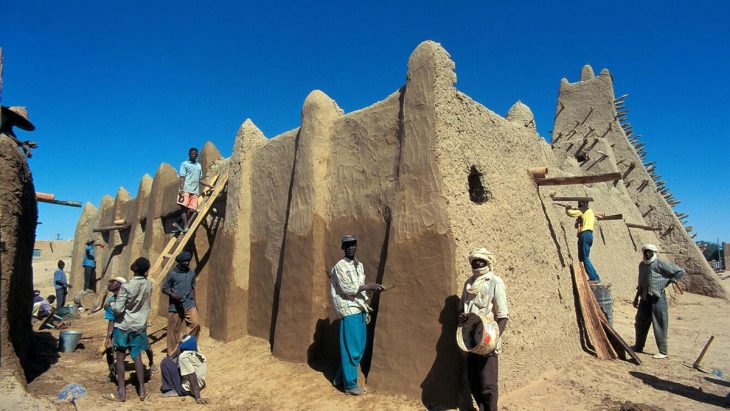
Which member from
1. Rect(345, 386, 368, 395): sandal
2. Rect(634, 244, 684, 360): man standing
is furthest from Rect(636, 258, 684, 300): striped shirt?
Rect(345, 386, 368, 395): sandal

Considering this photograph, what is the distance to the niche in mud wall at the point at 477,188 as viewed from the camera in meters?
5.12

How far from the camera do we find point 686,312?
10344 mm

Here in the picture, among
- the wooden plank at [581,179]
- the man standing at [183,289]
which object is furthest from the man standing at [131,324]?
the wooden plank at [581,179]

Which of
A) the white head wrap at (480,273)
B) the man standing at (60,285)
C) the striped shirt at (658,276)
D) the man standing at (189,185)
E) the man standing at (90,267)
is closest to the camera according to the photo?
the white head wrap at (480,273)

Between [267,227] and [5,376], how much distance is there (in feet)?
12.4

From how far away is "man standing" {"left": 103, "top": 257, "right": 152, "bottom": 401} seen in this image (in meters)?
4.89

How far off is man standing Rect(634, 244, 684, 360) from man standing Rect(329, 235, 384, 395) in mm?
4279

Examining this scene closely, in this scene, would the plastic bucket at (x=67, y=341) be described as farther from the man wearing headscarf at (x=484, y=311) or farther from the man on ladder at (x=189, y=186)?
the man wearing headscarf at (x=484, y=311)

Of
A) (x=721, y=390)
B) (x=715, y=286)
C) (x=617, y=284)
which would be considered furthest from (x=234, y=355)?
(x=715, y=286)

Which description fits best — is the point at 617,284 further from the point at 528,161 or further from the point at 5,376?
the point at 5,376

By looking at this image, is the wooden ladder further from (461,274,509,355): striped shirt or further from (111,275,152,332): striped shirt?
(461,274,509,355): striped shirt

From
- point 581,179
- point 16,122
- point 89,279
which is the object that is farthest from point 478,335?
point 89,279

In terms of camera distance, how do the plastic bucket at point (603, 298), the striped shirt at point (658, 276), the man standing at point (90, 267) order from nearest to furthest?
the striped shirt at point (658, 276) < the plastic bucket at point (603, 298) < the man standing at point (90, 267)

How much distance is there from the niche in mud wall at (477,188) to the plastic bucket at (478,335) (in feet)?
5.89
